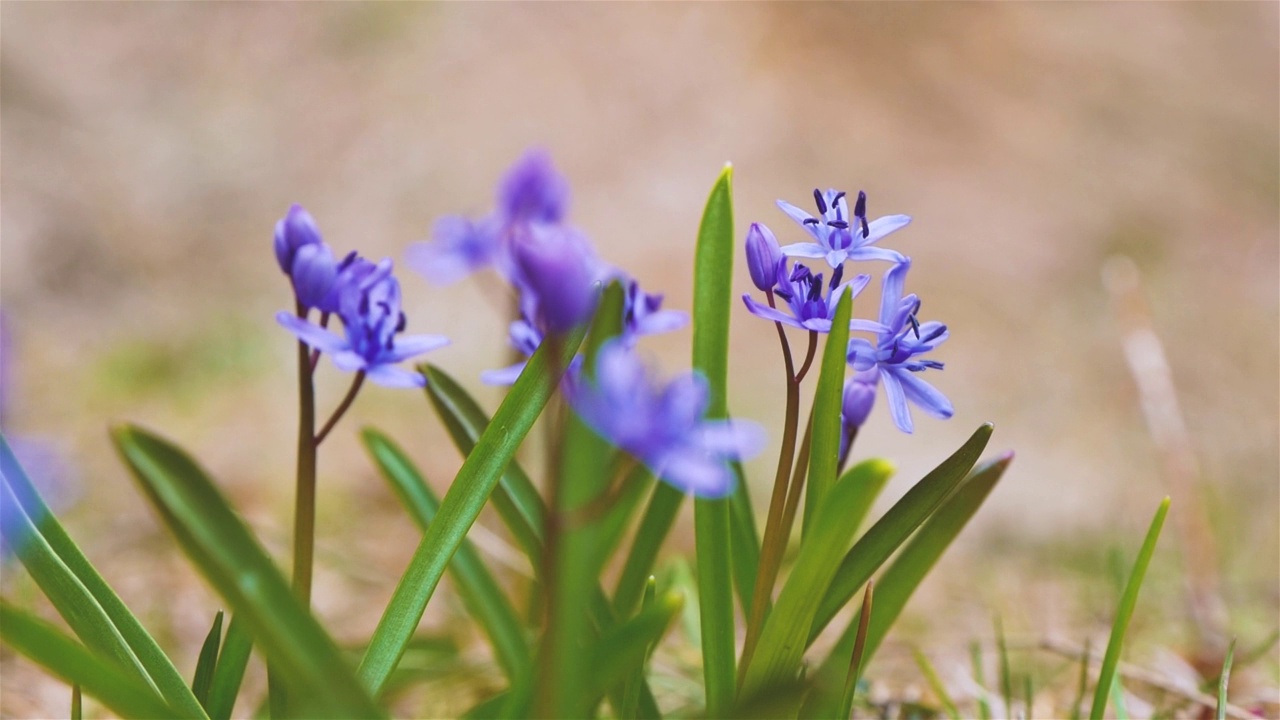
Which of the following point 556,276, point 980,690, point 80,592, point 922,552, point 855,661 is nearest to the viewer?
point 556,276

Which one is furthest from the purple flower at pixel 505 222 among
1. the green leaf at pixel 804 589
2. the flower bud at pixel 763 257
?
the green leaf at pixel 804 589

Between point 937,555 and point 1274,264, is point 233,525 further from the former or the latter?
point 1274,264

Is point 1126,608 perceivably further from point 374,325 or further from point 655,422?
point 374,325

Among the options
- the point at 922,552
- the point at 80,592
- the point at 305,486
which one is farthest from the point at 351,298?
the point at 922,552

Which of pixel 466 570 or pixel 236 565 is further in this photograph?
pixel 466 570

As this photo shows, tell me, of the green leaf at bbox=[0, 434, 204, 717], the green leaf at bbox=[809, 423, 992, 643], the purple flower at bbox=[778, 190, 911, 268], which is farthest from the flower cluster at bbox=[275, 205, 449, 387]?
the green leaf at bbox=[809, 423, 992, 643]

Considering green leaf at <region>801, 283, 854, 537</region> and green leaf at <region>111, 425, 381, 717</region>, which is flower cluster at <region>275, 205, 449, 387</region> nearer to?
green leaf at <region>111, 425, 381, 717</region>
